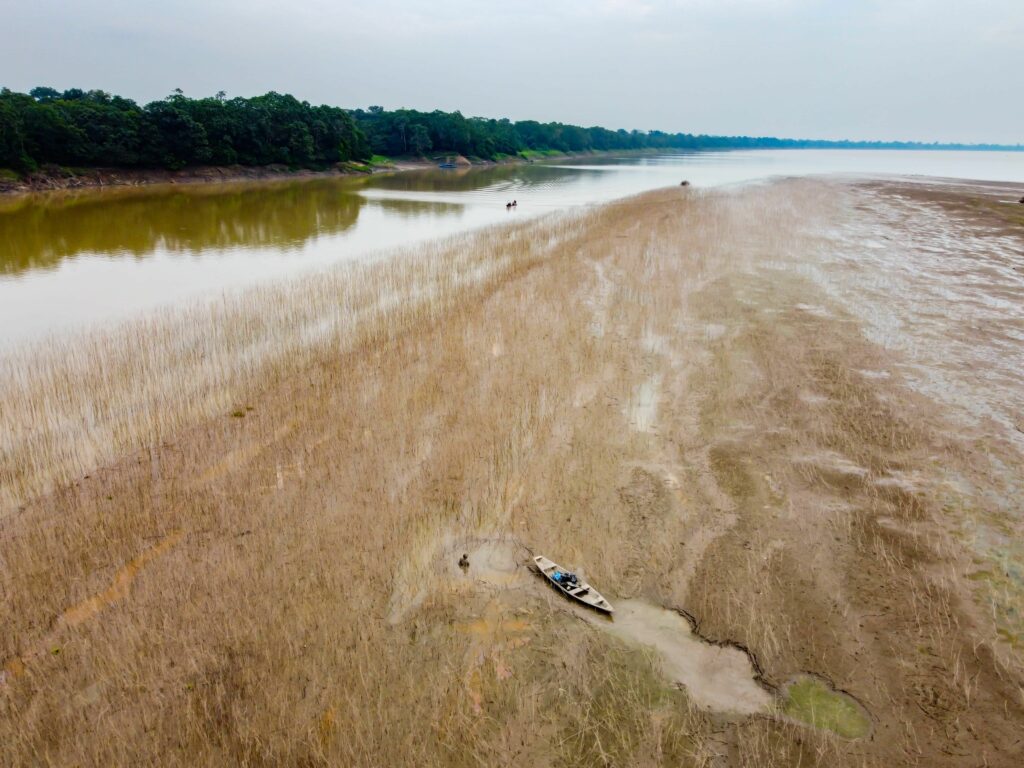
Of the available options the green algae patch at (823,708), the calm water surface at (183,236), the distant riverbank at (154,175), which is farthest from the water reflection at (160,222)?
the green algae patch at (823,708)

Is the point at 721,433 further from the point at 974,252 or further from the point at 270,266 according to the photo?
the point at 974,252

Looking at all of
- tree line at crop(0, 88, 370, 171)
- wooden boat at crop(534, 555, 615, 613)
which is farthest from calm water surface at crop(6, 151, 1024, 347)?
wooden boat at crop(534, 555, 615, 613)

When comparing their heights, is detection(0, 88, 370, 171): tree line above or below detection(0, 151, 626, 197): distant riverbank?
above

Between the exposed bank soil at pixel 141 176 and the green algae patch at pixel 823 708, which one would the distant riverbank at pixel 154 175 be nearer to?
the exposed bank soil at pixel 141 176

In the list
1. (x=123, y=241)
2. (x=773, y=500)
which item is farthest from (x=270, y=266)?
(x=773, y=500)

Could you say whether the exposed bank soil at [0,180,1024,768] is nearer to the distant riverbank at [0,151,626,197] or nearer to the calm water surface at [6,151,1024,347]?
the calm water surface at [6,151,1024,347]

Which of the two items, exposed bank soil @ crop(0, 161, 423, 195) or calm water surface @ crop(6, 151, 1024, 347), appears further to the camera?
exposed bank soil @ crop(0, 161, 423, 195)

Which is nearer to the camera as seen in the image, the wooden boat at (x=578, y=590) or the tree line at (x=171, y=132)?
the wooden boat at (x=578, y=590)

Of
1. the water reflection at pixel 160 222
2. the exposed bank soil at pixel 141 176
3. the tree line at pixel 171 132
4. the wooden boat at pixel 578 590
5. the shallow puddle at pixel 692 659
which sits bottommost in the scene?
the shallow puddle at pixel 692 659
